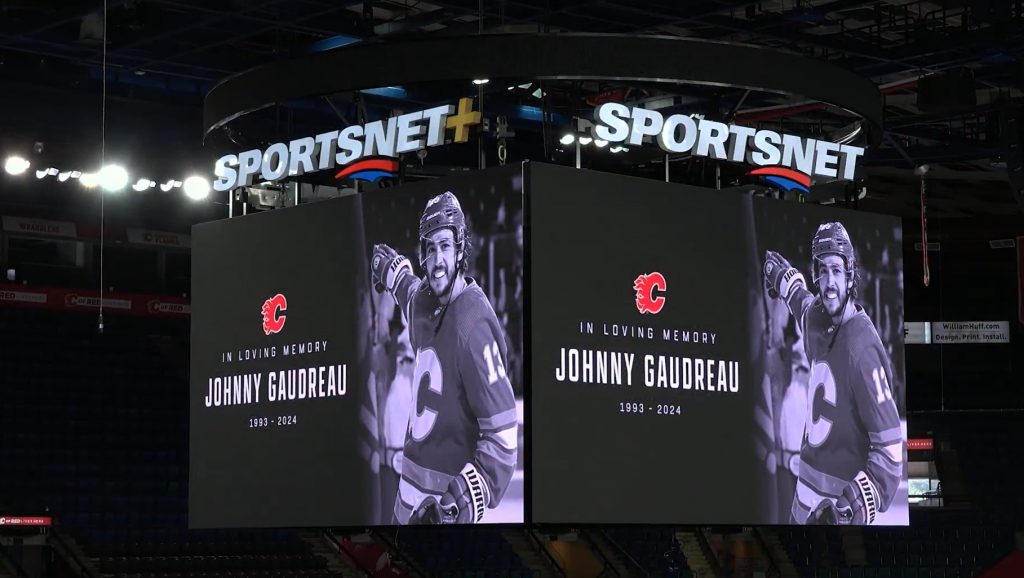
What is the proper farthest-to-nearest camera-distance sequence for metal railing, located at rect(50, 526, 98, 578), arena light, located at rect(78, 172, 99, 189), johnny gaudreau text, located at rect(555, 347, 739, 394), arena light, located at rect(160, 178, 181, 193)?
arena light, located at rect(160, 178, 181, 193) → metal railing, located at rect(50, 526, 98, 578) → arena light, located at rect(78, 172, 99, 189) → johnny gaudreau text, located at rect(555, 347, 739, 394)

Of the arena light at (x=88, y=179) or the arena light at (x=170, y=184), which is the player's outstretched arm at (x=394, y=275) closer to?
the arena light at (x=88, y=179)

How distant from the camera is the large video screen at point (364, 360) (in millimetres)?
9797

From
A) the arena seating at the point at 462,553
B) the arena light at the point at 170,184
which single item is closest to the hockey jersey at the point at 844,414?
the arena seating at the point at 462,553

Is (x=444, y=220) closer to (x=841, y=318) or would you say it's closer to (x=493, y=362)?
(x=493, y=362)

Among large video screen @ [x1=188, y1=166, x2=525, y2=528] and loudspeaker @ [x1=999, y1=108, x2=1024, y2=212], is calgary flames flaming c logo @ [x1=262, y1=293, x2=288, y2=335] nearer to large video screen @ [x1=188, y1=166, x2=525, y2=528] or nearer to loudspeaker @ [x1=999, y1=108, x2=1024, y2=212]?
large video screen @ [x1=188, y1=166, x2=525, y2=528]

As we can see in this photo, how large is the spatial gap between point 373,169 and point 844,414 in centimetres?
389

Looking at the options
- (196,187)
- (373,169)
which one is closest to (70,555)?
(196,187)

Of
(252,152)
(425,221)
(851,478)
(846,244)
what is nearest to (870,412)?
(851,478)

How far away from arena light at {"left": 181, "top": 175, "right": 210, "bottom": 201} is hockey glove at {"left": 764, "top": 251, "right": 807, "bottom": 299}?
31.5 ft

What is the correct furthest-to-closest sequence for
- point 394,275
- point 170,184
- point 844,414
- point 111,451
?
1. point 111,451
2. point 170,184
3. point 844,414
4. point 394,275

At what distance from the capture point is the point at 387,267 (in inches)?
410

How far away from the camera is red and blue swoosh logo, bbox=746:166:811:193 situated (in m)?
11.2

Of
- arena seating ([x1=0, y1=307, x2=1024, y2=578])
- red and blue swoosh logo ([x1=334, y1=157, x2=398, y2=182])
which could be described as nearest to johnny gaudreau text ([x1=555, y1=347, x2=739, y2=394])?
red and blue swoosh logo ([x1=334, y1=157, x2=398, y2=182])

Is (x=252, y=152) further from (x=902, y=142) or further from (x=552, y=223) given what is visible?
(x=902, y=142)
